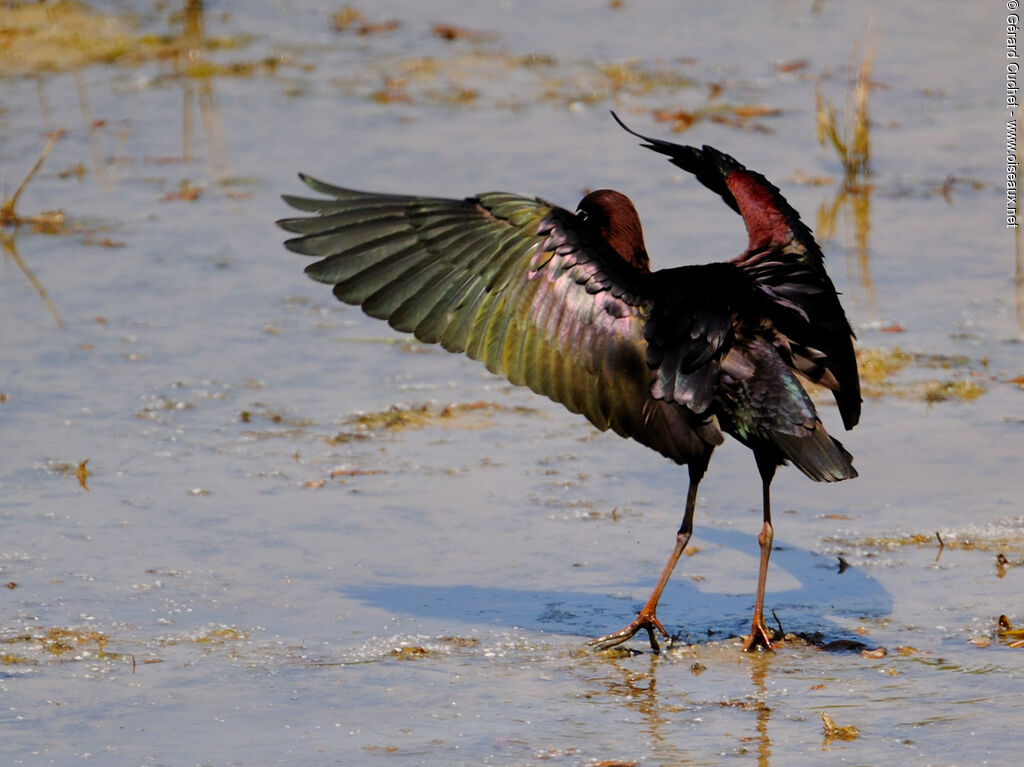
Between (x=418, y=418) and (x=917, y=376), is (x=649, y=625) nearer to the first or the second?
(x=418, y=418)

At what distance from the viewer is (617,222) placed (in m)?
5.69

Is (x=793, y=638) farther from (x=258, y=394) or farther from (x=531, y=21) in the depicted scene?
(x=531, y=21)

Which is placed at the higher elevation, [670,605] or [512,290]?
[512,290]

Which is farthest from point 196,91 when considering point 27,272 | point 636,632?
point 636,632

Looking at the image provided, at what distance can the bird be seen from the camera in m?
5.14

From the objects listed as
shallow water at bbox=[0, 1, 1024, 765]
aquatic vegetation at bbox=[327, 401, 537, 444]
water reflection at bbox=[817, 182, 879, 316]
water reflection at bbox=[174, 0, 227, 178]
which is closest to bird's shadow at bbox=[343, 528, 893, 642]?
shallow water at bbox=[0, 1, 1024, 765]

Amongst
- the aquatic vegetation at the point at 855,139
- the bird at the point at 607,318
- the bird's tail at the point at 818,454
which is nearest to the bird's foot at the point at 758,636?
the bird at the point at 607,318

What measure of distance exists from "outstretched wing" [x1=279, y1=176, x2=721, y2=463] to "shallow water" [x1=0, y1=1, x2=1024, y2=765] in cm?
81

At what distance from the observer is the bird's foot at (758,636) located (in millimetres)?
5250

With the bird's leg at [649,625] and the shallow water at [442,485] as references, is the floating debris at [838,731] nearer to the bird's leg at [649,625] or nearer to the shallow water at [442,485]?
the shallow water at [442,485]

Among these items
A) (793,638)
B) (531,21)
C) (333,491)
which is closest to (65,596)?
(333,491)

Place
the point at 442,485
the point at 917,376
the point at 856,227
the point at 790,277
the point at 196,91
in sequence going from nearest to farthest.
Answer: the point at 790,277 → the point at 442,485 → the point at 917,376 → the point at 856,227 → the point at 196,91

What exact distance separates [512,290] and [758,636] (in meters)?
1.36

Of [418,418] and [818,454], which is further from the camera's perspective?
[418,418]
